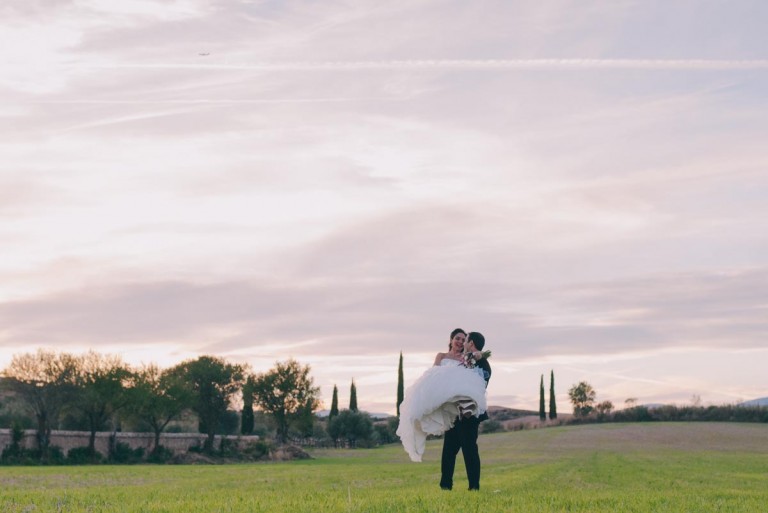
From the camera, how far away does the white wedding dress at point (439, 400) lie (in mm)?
15219

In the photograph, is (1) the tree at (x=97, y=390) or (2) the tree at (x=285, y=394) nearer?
(1) the tree at (x=97, y=390)

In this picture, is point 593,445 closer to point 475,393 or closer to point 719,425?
point 719,425

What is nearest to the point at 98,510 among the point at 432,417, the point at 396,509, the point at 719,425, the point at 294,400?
the point at 396,509

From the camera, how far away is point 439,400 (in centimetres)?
1532

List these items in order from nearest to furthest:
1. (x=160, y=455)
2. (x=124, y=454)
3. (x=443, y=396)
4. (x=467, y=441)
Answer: (x=443, y=396) < (x=467, y=441) < (x=124, y=454) < (x=160, y=455)

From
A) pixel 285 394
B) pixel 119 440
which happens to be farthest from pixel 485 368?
pixel 285 394

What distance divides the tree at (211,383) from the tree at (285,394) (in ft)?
9.84

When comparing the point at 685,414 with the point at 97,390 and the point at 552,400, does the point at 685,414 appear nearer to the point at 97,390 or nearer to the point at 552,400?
the point at 552,400

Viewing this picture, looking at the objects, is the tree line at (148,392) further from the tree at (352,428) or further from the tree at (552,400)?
the tree at (552,400)

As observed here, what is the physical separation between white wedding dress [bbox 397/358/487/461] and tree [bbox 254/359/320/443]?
86.5 metres

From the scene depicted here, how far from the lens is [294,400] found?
332 feet

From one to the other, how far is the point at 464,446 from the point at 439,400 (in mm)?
969

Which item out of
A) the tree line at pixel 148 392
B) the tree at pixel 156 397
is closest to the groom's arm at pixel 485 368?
the tree line at pixel 148 392

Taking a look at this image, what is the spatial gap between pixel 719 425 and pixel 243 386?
58.0 meters
